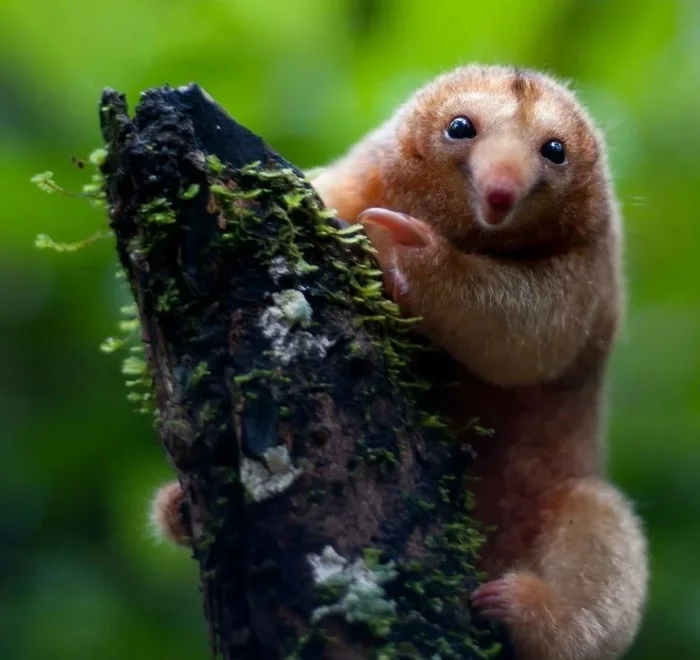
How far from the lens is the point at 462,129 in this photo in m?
3.79

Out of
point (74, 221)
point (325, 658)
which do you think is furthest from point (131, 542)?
point (325, 658)

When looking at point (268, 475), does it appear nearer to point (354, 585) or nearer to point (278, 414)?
point (278, 414)

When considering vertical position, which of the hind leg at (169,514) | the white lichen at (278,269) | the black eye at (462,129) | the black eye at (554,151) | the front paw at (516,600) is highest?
the black eye at (462,129)

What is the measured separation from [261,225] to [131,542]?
322 centimetres

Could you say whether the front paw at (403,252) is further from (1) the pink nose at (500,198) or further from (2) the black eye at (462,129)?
(2) the black eye at (462,129)

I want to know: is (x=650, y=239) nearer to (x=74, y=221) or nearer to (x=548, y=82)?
(x=548, y=82)

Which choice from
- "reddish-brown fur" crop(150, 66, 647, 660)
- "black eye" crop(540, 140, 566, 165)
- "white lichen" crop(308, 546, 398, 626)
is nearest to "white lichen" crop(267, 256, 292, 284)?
"reddish-brown fur" crop(150, 66, 647, 660)

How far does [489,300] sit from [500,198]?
39 centimetres

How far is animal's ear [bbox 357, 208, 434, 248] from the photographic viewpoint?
3424 millimetres

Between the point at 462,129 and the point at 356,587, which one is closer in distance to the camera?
the point at 356,587

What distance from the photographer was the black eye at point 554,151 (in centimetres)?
373

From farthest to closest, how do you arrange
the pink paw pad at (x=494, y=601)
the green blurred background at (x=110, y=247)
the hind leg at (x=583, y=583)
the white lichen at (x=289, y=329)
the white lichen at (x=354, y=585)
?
1. the green blurred background at (x=110, y=247)
2. the hind leg at (x=583, y=583)
3. the pink paw pad at (x=494, y=601)
4. the white lichen at (x=289, y=329)
5. the white lichen at (x=354, y=585)

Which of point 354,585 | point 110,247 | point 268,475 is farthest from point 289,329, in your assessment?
point 110,247

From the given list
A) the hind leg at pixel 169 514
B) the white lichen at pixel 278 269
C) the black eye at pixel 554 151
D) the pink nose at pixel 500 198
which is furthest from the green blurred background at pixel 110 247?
the white lichen at pixel 278 269
